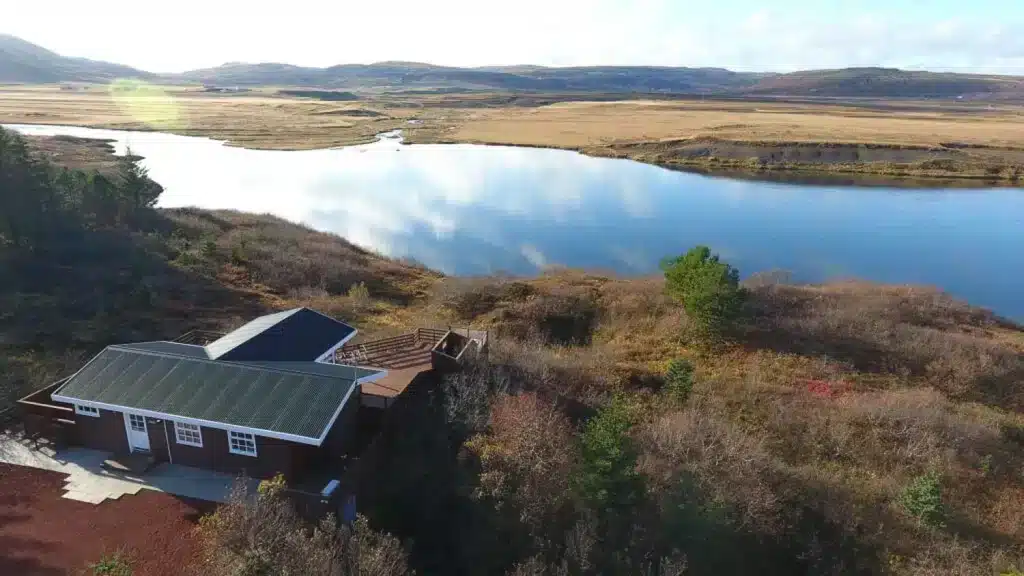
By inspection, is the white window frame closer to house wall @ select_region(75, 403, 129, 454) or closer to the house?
the house

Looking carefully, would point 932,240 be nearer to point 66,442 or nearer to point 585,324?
point 585,324

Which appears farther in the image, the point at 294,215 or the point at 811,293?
the point at 294,215

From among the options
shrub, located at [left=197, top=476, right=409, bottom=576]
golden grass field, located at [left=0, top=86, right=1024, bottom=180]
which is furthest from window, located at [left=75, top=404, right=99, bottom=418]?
golden grass field, located at [left=0, top=86, right=1024, bottom=180]

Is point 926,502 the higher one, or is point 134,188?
point 134,188

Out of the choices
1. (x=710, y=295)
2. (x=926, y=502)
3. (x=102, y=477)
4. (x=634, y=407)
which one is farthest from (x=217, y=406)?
(x=710, y=295)

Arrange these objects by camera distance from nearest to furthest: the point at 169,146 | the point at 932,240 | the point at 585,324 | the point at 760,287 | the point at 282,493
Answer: the point at 282,493
the point at 585,324
the point at 760,287
the point at 932,240
the point at 169,146

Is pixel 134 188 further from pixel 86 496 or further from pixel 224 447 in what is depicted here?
pixel 224 447

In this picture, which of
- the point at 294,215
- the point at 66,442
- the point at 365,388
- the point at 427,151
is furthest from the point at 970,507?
the point at 427,151
